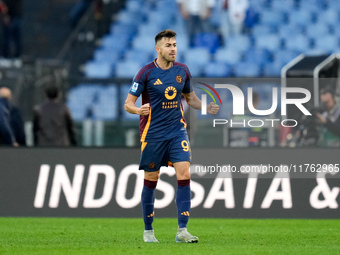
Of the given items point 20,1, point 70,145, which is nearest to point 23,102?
point 70,145

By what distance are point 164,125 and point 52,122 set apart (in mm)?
4935

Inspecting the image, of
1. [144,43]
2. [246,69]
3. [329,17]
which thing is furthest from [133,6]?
[329,17]

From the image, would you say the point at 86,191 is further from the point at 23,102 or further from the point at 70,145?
the point at 23,102

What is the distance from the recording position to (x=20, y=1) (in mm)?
22125

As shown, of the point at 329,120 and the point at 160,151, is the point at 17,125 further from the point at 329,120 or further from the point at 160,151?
the point at 160,151

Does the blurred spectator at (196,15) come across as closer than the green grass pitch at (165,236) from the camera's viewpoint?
No

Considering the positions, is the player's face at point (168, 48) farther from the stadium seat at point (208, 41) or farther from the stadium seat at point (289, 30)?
the stadium seat at point (289, 30)

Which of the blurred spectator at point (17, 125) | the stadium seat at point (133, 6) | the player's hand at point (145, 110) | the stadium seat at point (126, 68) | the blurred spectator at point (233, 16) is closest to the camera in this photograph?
the player's hand at point (145, 110)

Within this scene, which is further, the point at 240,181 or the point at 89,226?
the point at 240,181

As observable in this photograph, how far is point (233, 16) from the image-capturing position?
64.1 ft

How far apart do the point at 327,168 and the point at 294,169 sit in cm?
44

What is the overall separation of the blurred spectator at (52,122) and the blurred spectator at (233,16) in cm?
787

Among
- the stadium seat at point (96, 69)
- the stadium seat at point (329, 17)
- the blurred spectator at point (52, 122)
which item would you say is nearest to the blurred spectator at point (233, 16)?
the stadium seat at point (329, 17)

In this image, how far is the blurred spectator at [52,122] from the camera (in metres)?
12.3
